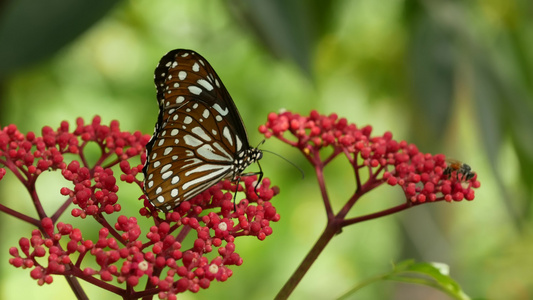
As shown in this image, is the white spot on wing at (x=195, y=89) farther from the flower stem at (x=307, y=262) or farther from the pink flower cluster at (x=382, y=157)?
the flower stem at (x=307, y=262)

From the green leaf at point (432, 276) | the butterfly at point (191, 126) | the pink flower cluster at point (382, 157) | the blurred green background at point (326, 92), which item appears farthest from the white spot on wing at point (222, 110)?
the green leaf at point (432, 276)

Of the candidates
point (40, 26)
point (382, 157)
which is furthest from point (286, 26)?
point (40, 26)

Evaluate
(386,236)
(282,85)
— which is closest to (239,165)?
(282,85)

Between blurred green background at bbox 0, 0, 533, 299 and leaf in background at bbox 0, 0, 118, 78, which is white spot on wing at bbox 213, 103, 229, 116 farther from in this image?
leaf in background at bbox 0, 0, 118, 78

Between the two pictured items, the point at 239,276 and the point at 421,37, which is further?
the point at 239,276

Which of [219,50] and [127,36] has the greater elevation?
[127,36]

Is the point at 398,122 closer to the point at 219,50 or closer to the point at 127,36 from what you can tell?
the point at 219,50

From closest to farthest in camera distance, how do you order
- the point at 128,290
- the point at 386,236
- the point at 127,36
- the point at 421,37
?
the point at 128,290
the point at 421,37
the point at 127,36
the point at 386,236
